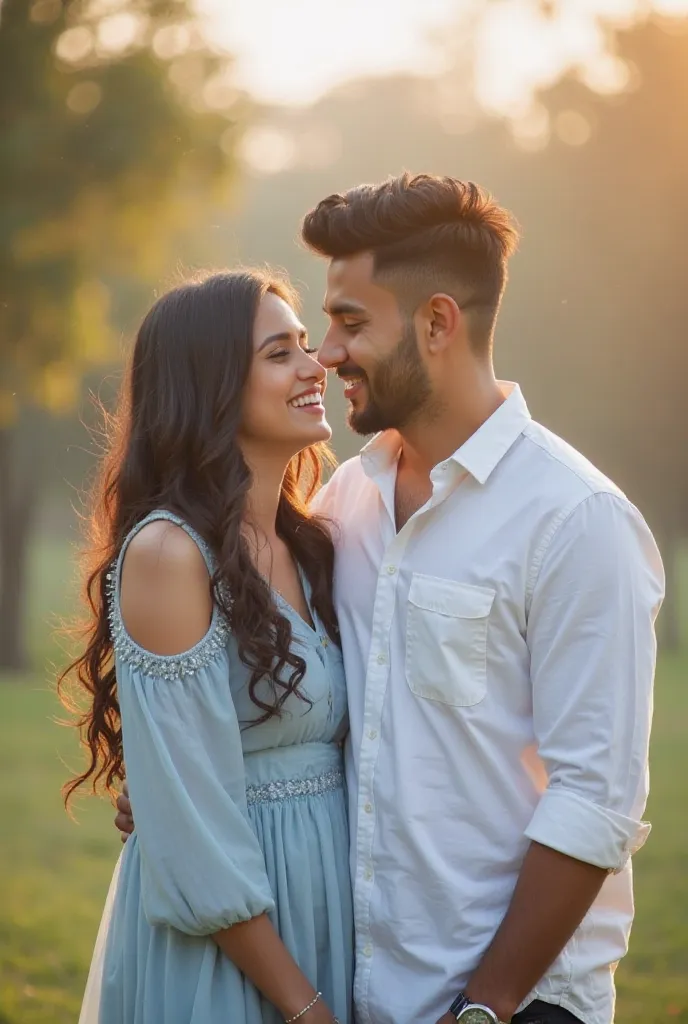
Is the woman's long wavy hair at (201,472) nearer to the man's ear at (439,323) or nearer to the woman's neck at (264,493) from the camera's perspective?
the woman's neck at (264,493)

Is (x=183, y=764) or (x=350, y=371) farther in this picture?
(x=350, y=371)

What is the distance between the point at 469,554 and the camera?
7.63 ft

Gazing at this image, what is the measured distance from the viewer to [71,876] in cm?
A: 794

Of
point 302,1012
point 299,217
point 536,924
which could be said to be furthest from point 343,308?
point 299,217

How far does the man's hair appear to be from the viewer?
2.59 metres

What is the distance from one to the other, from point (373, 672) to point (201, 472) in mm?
535

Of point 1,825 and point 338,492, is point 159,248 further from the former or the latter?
point 338,492

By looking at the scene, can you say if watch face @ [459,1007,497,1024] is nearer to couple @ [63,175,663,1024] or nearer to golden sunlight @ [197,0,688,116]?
couple @ [63,175,663,1024]

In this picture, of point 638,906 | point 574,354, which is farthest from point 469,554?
point 574,354

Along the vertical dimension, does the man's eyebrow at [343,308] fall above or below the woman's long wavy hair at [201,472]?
above

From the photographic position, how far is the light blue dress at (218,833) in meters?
2.20

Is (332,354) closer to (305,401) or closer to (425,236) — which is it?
(305,401)

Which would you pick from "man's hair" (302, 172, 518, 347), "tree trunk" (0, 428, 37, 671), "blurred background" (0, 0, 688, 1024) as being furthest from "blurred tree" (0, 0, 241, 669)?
"tree trunk" (0, 428, 37, 671)

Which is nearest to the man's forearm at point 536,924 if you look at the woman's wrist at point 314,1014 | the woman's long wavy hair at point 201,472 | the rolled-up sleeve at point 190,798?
the woman's wrist at point 314,1014
